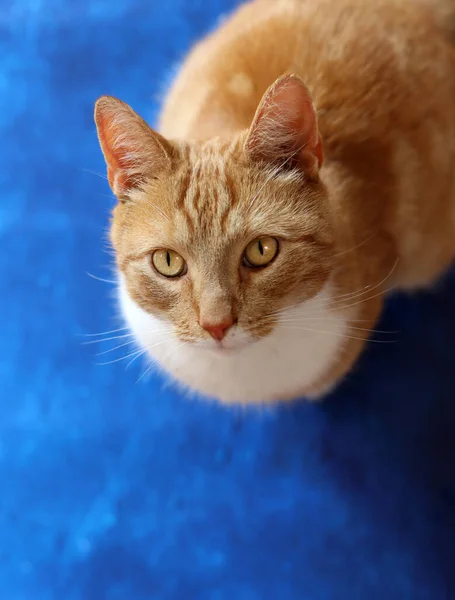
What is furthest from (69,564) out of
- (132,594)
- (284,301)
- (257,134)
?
(257,134)

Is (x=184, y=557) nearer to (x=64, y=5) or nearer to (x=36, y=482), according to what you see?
(x=36, y=482)

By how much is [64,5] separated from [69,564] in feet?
6.27

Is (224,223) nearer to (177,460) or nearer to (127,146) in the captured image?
(127,146)

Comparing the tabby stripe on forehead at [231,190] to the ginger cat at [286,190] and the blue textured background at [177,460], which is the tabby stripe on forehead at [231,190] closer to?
the ginger cat at [286,190]

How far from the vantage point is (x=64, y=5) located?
7.26ft

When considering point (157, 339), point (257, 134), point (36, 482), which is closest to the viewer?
point (257, 134)

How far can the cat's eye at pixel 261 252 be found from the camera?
1.07m

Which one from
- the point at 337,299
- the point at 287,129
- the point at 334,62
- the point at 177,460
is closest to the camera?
the point at 287,129

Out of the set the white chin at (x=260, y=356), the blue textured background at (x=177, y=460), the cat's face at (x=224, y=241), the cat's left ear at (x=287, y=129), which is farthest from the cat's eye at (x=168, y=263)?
the blue textured background at (x=177, y=460)

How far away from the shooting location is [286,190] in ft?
3.52

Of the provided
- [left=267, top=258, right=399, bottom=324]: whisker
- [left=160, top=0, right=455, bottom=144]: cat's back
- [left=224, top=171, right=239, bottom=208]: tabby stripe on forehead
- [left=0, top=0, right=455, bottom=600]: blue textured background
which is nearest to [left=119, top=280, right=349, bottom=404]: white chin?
[left=267, top=258, right=399, bottom=324]: whisker

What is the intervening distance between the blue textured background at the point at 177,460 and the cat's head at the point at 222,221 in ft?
2.15

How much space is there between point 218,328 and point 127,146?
36cm

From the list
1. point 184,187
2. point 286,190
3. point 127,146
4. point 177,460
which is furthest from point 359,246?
point 177,460
